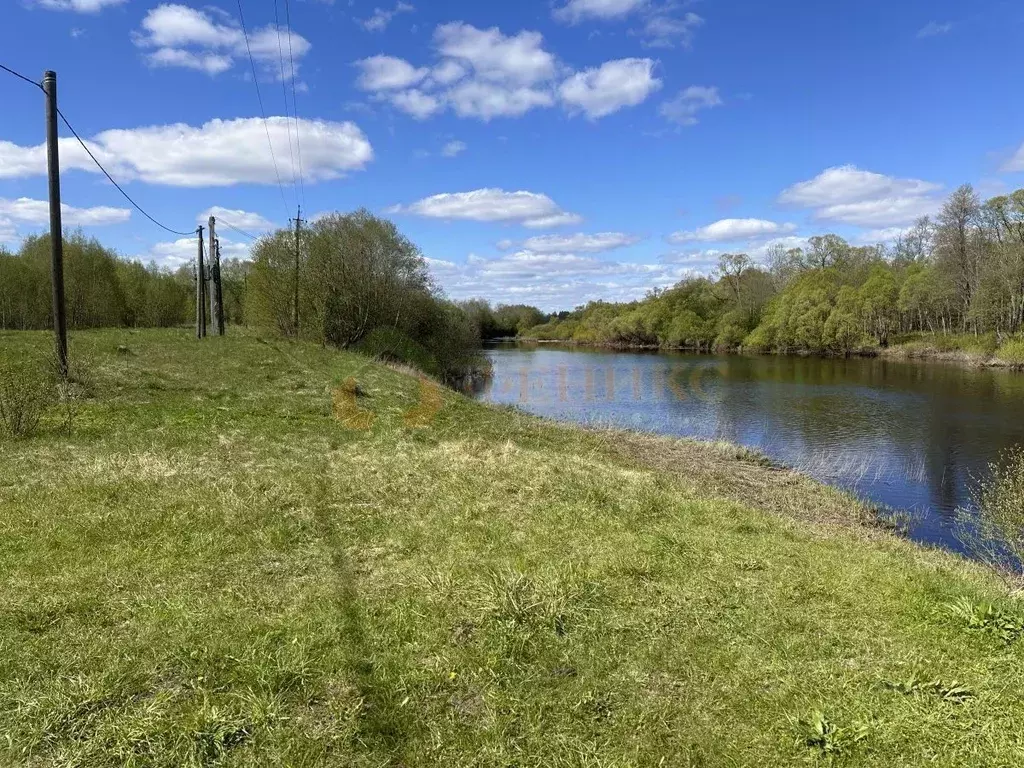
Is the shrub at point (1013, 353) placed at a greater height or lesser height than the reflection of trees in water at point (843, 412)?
greater

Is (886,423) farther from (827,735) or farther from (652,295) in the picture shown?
(652,295)

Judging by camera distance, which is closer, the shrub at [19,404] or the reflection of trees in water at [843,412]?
the shrub at [19,404]

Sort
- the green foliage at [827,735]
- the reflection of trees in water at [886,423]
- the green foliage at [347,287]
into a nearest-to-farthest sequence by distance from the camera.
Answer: the green foliage at [827,735] → the reflection of trees in water at [886,423] → the green foliage at [347,287]

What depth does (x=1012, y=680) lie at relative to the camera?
3752mm

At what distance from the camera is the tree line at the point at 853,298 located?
48.6m

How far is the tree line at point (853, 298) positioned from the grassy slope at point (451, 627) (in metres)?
52.9

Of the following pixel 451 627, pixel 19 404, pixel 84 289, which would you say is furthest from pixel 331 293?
pixel 451 627

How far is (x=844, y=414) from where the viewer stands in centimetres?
2456

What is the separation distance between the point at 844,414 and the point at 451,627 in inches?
961

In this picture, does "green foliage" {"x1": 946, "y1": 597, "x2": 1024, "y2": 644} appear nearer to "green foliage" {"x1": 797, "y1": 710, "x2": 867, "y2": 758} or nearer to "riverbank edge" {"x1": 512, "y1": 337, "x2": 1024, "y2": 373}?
"green foliage" {"x1": 797, "y1": 710, "x2": 867, "y2": 758}

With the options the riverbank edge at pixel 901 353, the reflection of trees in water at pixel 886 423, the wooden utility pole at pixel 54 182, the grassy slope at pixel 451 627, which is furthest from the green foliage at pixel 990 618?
the riverbank edge at pixel 901 353

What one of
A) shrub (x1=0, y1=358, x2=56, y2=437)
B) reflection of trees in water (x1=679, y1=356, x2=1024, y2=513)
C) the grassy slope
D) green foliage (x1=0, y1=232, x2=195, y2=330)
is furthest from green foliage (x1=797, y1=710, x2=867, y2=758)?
green foliage (x1=0, y1=232, x2=195, y2=330)

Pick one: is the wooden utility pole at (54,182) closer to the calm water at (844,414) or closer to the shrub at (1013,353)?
the calm water at (844,414)

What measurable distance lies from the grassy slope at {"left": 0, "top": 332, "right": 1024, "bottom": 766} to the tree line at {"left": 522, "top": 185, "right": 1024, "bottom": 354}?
2081 inches
